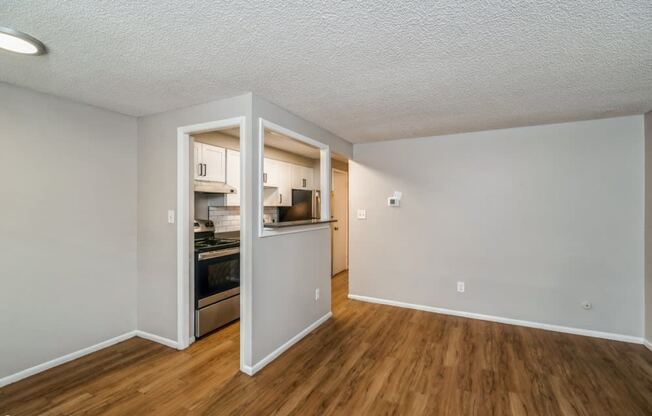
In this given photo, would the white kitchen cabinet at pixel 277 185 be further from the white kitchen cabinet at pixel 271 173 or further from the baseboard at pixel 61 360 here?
the baseboard at pixel 61 360

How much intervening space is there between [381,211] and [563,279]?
2201 millimetres

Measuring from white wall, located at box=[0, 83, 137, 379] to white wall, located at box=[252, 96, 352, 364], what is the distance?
62.0 inches

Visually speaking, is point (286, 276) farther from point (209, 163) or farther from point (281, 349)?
point (209, 163)

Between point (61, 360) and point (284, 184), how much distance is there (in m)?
3.18

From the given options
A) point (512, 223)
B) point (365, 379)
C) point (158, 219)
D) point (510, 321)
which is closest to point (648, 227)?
point (512, 223)

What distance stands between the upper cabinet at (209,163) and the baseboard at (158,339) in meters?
1.70

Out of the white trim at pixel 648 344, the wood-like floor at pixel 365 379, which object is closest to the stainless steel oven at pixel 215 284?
the wood-like floor at pixel 365 379

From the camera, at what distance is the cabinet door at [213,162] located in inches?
136

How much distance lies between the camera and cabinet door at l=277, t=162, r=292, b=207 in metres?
4.62

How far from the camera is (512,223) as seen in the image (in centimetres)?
351

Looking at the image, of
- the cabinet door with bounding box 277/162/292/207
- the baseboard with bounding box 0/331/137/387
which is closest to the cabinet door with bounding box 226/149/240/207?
the cabinet door with bounding box 277/162/292/207

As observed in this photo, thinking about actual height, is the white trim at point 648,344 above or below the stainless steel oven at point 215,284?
below

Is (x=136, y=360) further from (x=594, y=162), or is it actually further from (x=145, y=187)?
(x=594, y=162)

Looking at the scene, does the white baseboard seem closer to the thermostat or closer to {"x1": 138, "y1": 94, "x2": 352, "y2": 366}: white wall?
{"x1": 138, "y1": 94, "x2": 352, "y2": 366}: white wall
